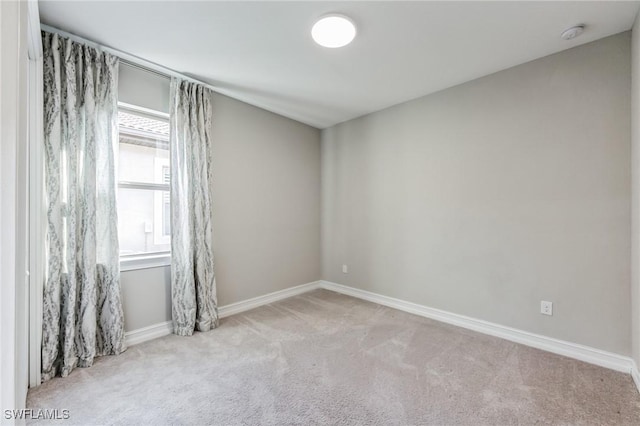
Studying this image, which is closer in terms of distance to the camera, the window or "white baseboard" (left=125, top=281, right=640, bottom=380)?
"white baseboard" (left=125, top=281, right=640, bottom=380)

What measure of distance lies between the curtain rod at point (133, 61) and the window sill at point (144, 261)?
1.78 metres

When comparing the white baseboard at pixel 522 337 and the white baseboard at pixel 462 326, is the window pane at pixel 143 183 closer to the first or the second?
the white baseboard at pixel 462 326

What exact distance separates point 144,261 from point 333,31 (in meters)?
2.61

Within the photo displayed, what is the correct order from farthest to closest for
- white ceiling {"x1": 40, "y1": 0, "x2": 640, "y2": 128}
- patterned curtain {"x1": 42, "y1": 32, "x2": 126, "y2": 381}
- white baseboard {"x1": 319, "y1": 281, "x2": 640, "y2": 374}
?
white baseboard {"x1": 319, "y1": 281, "x2": 640, "y2": 374} < patterned curtain {"x1": 42, "y1": 32, "x2": 126, "y2": 381} < white ceiling {"x1": 40, "y1": 0, "x2": 640, "y2": 128}

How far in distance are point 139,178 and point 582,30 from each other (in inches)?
154

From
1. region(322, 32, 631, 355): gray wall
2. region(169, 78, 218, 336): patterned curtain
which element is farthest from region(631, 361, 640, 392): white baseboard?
region(169, 78, 218, 336): patterned curtain

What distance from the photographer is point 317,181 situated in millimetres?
4414

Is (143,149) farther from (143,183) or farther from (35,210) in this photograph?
(35,210)

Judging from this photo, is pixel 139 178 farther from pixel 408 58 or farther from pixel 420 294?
pixel 420 294

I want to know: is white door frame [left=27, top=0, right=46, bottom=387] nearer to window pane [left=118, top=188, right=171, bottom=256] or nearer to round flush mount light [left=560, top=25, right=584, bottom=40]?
window pane [left=118, top=188, right=171, bottom=256]

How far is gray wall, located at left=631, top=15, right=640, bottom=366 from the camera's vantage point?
189cm

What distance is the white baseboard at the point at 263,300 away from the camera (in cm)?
322

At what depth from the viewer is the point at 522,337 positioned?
8.29ft

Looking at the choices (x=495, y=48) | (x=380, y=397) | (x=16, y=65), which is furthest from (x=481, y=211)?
(x=16, y=65)
